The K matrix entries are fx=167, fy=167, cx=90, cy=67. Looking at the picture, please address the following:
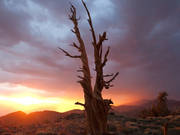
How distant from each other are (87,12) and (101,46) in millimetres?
1582

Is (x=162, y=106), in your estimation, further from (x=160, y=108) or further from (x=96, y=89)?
(x=96, y=89)

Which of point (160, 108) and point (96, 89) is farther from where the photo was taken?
point (160, 108)

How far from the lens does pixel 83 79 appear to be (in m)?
6.09

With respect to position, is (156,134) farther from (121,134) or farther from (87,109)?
(87,109)

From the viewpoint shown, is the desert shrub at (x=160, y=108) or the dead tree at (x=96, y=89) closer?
the dead tree at (x=96, y=89)

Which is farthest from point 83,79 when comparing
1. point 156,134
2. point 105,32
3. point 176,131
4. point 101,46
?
point 176,131

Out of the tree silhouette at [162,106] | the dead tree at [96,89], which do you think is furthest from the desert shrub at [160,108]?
the dead tree at [96,89]

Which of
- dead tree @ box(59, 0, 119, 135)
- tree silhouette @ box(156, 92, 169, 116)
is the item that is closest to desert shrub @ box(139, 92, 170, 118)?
tree silhouette @ box(156, 92, 169, 116)

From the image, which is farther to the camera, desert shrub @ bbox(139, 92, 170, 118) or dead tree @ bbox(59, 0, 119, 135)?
desert shrub @ bbox(139, 92, 170, 118)

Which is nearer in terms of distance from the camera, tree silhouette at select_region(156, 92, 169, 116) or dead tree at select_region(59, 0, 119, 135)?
dead tree at select_region(59, 0, 119, 135)

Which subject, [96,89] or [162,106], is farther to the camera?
[162,106]

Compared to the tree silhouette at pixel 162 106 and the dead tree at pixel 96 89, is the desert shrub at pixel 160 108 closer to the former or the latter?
the tree silhouette at pixel 162 106

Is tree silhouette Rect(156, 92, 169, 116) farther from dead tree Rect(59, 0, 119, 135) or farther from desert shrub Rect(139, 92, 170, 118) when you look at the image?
dead tree Rect(59, 0, 119, 135)

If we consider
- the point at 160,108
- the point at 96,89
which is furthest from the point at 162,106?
the point at 96,89
